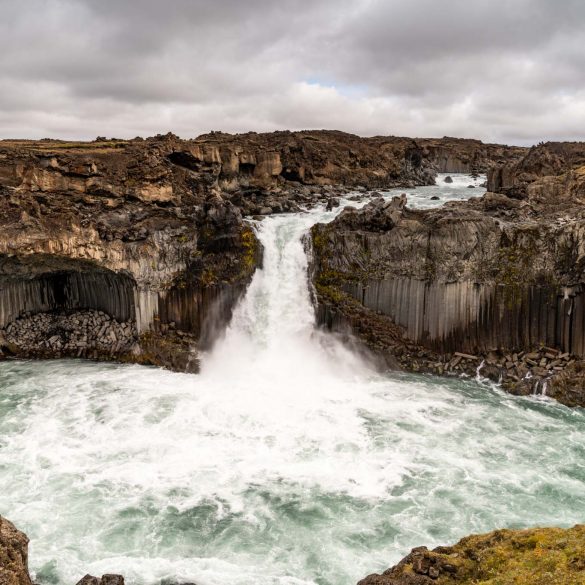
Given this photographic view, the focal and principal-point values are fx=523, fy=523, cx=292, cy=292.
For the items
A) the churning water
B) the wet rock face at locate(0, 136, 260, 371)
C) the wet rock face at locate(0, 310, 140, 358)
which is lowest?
the churning water

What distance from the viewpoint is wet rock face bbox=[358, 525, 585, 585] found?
7.10 metres

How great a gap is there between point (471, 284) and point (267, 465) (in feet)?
44.9

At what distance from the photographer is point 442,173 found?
Answer: 8350 centimetres

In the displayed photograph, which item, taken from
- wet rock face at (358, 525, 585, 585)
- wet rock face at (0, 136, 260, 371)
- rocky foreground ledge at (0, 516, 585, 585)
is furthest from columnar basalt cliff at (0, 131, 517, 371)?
wet rock face at (358, 525, 585, 585)

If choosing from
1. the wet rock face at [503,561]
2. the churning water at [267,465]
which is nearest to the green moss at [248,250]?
the churning water at [267,465]

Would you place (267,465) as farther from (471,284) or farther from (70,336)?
(70,336)

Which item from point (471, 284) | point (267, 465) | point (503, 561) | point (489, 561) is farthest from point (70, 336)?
point (503, 561)

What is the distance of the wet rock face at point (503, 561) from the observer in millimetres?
7102

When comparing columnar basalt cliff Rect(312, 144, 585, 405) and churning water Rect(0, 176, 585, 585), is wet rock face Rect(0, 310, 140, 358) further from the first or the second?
columnar basalt cliff Rect(312, 144, 585, 405)

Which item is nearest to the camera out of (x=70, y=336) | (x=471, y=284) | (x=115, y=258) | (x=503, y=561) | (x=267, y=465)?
(x=503, y=561)

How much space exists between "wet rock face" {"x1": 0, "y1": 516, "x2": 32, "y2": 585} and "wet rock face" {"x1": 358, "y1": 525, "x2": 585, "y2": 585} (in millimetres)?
5562

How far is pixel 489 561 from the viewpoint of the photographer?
26.0 feet

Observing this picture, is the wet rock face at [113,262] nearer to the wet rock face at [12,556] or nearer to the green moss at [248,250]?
the green moss at [248,250]

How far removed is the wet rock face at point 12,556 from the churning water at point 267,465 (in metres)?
3.94
